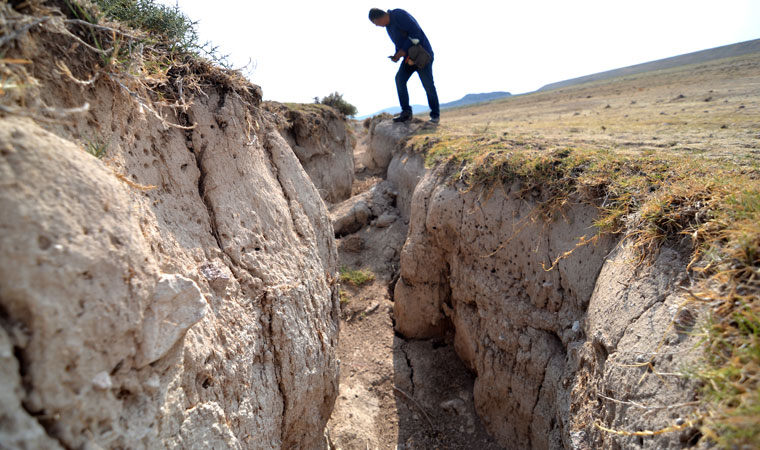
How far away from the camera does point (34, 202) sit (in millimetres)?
1037

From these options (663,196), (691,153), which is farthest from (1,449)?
(691,153)

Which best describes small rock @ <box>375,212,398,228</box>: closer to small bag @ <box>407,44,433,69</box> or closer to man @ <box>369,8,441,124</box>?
A: man @ <box>369,8,441,124</box>

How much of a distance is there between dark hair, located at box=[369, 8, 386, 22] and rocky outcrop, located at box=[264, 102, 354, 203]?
2.31m

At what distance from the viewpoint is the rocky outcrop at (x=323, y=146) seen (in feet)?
23.9

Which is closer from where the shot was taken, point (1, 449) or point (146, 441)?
point (1, 449)

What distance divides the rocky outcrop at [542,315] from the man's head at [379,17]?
3.91 m

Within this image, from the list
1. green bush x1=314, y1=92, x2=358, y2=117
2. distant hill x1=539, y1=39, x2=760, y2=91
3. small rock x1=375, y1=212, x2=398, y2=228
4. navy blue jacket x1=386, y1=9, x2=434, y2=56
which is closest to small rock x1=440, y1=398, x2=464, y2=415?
small rock x1=375, y1=212, x2=398, y2=228

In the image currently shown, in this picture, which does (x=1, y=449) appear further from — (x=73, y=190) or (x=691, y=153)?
(x=691, y=153)

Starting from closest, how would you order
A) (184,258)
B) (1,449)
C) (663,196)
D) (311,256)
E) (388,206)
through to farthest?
1. (1,449)
2. (184,258)
3. (663,196)
4. (311,256)
5. (388,206)

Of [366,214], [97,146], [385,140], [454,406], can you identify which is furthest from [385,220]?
[97,146]

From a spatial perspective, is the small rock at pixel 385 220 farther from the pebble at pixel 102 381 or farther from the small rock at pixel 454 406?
the pebble at pixel 102 381

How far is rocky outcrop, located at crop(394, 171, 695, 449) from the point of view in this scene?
190 centimetres

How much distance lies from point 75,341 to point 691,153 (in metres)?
4.73

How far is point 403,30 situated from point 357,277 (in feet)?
15.6
